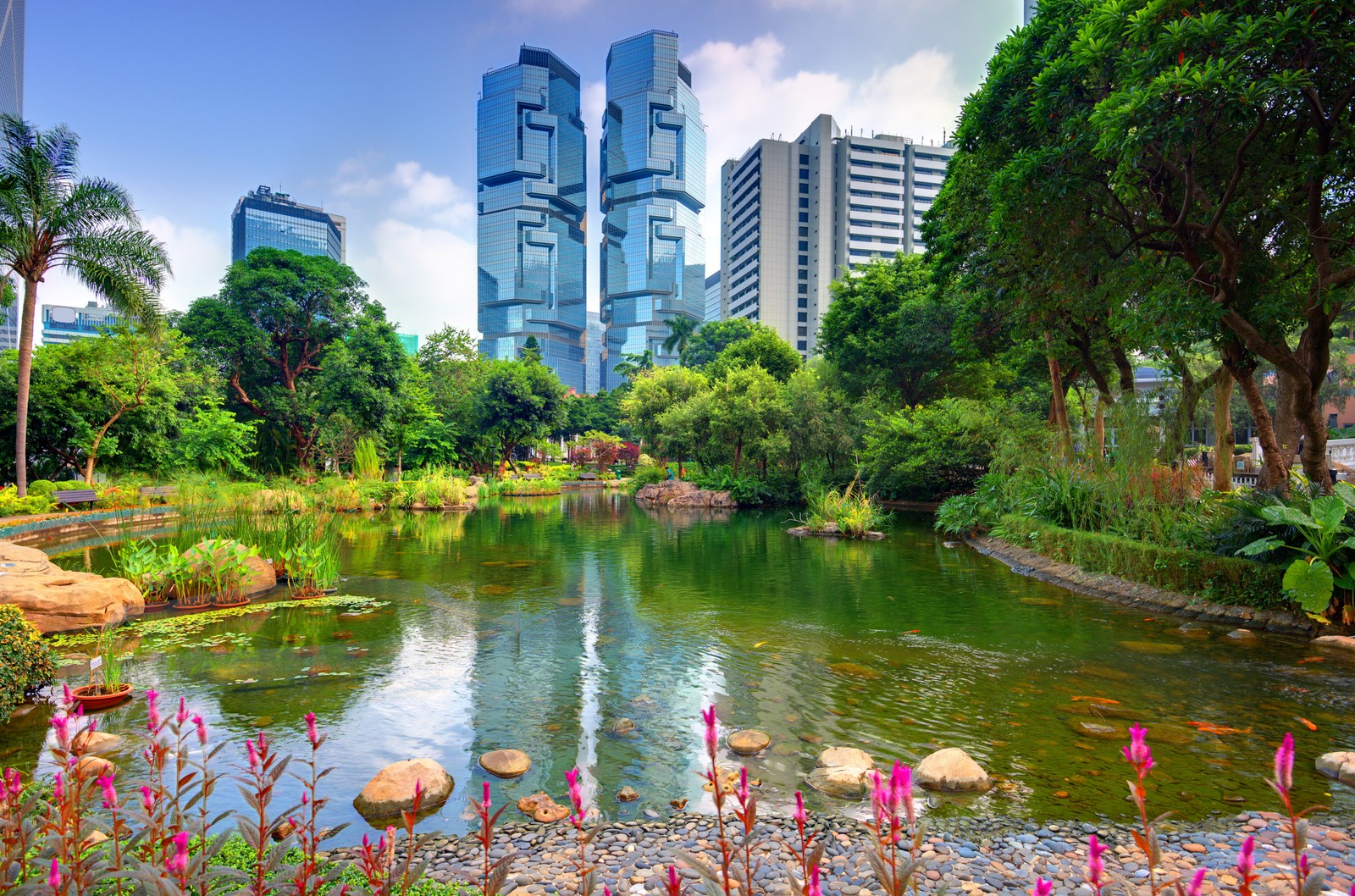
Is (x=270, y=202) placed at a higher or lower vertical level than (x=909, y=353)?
higher

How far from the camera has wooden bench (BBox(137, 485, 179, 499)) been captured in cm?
1938

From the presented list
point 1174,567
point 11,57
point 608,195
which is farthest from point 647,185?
point 1174,567

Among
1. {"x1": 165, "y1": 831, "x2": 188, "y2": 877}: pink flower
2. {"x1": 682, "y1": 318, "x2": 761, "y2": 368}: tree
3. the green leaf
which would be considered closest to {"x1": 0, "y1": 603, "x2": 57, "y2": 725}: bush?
{"x1": 165, "y1": 831, "x2": 188, "y2": 877}: pink flower

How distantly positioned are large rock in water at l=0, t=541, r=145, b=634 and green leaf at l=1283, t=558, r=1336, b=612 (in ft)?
A: 39.9

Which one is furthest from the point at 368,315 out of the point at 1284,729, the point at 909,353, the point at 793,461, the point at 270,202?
the point at 270,202

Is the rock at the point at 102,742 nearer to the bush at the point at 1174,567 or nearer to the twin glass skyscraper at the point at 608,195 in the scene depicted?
the bush at the point at 1174,567

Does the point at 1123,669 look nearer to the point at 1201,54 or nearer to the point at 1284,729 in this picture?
the point at 1284,729

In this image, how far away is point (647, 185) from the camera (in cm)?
16062

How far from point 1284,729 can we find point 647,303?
162 m

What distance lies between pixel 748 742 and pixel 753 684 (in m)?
1.45

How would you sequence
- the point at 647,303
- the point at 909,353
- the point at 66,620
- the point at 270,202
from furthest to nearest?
the point at 647,303 < the point at 270,202 < the point at 909,353 < the point at 66,620

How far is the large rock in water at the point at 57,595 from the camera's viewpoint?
6.95 meters

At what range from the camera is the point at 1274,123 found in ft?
28.0

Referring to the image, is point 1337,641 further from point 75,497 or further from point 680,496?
point 75,497
